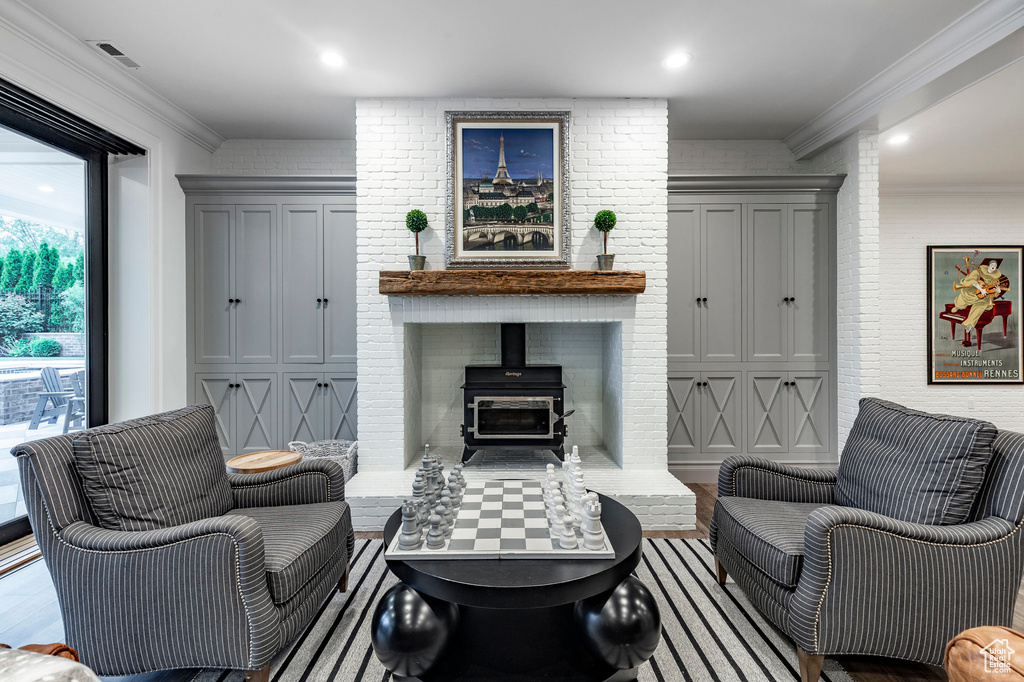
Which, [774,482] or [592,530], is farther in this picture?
[774,482]

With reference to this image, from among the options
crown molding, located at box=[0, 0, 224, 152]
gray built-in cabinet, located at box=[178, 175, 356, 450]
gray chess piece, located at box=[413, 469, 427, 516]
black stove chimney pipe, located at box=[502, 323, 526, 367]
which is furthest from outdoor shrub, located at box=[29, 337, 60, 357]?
black stove chimney pipe, located at box=[502, 323, 526, 367]

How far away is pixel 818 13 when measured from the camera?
8.23ft

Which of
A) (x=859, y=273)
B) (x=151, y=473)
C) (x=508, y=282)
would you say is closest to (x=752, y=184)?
(x=859, y=273)

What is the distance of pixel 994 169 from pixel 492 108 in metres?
4.86

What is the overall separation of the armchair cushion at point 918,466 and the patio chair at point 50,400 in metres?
4.44

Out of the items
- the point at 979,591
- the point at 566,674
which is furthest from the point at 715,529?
the point at 566,674

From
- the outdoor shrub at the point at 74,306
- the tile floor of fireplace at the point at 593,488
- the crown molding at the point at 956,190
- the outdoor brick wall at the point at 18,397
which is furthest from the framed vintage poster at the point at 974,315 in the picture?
the outdoor brick wall at the point at 18,397

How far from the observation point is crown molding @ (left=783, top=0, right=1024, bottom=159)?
2441 millimetres

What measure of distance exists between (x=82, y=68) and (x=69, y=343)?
1725 millimetres

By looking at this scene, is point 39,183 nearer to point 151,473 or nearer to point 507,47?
point 151,473

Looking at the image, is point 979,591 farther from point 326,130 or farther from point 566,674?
point 326,130

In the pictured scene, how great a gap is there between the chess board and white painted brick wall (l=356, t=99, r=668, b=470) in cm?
138

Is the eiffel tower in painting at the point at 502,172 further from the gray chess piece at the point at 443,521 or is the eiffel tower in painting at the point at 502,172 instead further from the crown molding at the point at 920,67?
the crown molding at the point at 920,67

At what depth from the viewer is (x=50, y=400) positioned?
3090 millimetres
